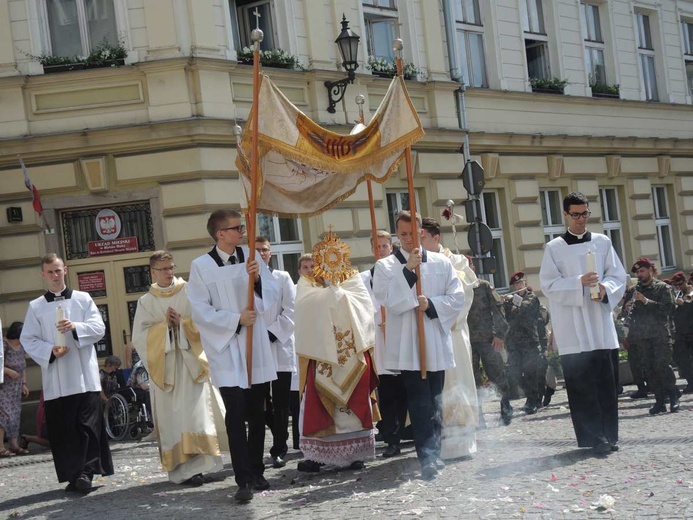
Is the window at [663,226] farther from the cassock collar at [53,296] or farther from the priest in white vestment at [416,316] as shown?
the cassock collar at [53,296]

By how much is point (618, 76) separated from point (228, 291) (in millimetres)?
19089

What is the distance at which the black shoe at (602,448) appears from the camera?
9.39 metres

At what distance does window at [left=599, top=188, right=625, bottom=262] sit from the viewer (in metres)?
26.0

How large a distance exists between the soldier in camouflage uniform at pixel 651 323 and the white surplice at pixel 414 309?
4468mm

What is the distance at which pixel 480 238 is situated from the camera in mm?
18234

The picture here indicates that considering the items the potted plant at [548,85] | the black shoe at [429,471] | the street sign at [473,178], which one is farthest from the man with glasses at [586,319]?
the potted plant at [548,85]

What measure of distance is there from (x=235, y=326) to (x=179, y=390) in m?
1.60

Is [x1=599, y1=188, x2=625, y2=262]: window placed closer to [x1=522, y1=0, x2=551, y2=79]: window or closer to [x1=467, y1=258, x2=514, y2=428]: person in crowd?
[x1=522, y1=0, x2=551, y2=79]: window

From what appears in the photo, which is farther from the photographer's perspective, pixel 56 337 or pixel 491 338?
pixel 491 338

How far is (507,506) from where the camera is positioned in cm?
745

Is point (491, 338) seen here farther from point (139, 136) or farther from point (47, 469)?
point (139, 136)

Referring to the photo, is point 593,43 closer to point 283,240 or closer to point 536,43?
point 536,43

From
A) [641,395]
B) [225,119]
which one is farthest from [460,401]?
[225,119]

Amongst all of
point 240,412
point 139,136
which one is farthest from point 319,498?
point 139,136
